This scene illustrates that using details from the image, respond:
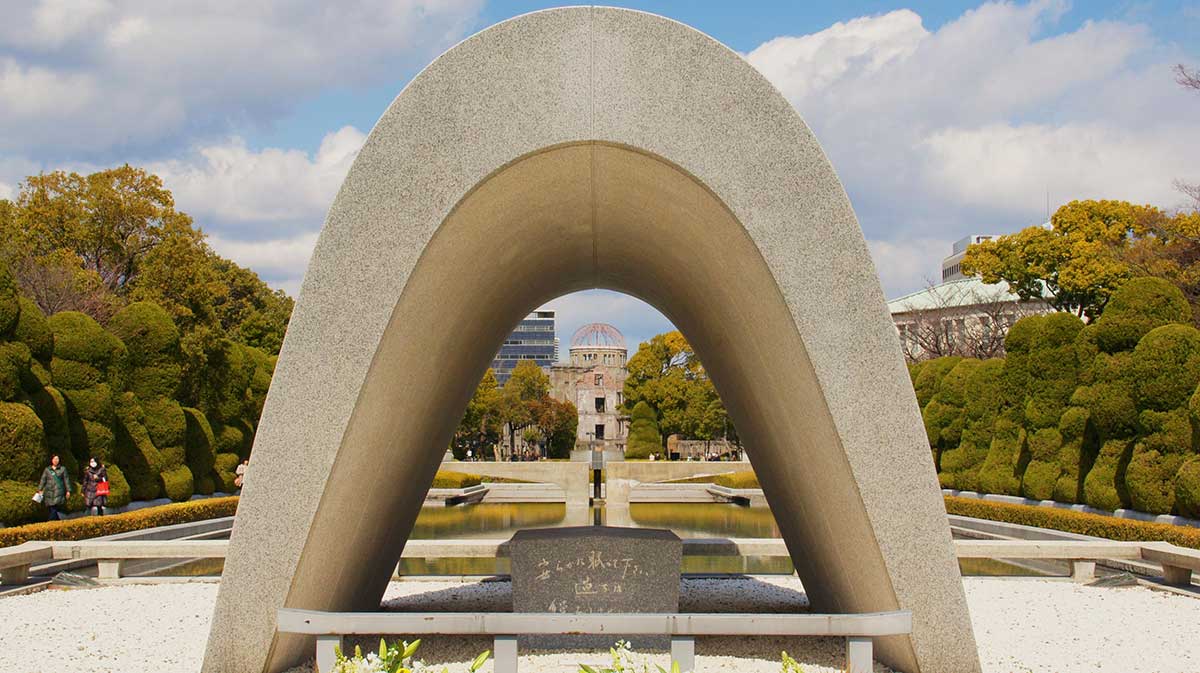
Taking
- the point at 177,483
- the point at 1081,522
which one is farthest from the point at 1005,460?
the point at 177,483

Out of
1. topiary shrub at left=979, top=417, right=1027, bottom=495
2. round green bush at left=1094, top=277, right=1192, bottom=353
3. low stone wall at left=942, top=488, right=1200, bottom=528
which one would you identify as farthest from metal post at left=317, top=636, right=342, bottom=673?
topiary shrub at left=979, top=417, right=1027, bottom=495

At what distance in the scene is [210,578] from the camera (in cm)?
1110

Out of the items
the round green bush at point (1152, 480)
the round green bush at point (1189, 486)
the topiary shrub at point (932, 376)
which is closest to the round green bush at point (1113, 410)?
the round green bush at point (1152, 480)

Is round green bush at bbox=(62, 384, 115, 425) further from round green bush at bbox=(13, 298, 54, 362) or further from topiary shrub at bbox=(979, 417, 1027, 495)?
topiary shrub at bbox=(979, 417, 1027, 495)

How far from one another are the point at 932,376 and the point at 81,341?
1999 cm

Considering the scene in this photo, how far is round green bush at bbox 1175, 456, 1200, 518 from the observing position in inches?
502

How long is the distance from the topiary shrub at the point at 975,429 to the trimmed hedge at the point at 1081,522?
3518 mm

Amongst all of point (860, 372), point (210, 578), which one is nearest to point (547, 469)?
point (210, 578)

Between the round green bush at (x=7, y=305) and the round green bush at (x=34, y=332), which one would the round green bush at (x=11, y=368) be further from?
the round green bush at (x=34, y=332)

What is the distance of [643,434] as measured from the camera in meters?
48.2

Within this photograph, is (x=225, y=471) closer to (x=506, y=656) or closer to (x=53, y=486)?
(x=53, y=486)

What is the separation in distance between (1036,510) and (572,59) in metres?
13.1

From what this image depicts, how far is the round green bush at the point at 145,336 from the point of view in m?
19.7

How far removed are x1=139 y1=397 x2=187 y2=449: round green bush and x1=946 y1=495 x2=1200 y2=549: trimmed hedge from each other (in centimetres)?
1573
